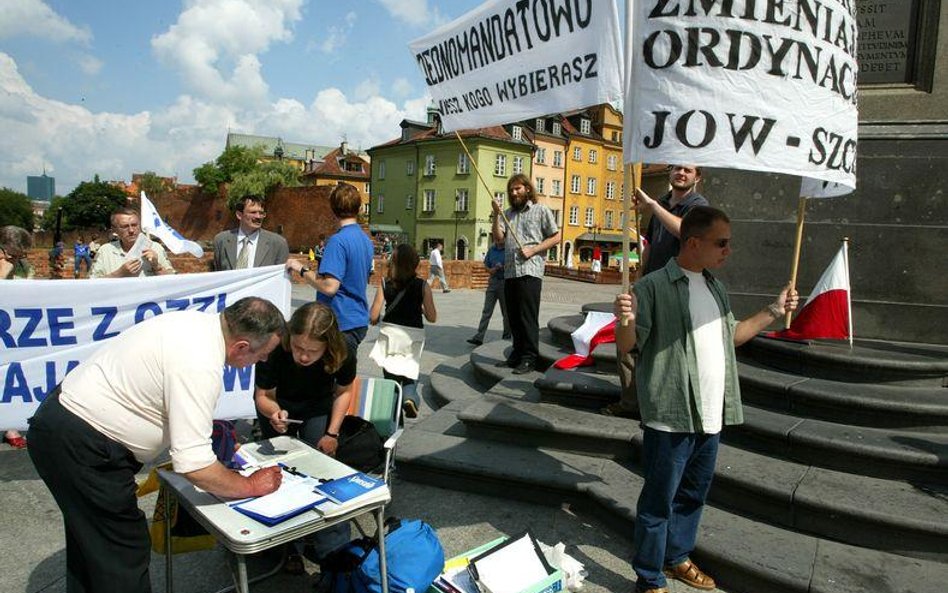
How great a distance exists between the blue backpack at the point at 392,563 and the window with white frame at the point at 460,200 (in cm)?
5161

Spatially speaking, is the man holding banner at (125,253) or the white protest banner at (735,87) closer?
the white protest banner at (735,87)

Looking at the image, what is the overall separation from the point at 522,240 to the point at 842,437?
303 cm

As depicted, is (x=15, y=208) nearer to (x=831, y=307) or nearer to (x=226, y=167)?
(x=226, y=167)

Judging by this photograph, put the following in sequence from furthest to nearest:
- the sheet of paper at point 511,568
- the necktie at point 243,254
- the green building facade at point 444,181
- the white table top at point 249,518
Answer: the green building facade at point 444,181 < the necktie at point 243,254 < the sheet of paper at point 511,568 < the white table top at point 249,518

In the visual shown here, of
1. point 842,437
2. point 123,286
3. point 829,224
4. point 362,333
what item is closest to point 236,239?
point 123,286

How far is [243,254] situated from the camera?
16.7 feet

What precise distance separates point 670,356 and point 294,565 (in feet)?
7.17

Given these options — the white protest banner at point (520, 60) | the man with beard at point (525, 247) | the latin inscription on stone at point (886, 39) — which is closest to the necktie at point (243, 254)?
the white protest banner at point (520, 60)

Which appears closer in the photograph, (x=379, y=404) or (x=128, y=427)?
(x=128, y=427)

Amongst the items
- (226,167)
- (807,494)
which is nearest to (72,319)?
(807,494)

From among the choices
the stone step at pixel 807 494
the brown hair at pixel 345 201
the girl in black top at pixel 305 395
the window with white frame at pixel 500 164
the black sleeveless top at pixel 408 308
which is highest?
the window with white frame at pixel 500 164

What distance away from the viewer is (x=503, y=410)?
4664mm

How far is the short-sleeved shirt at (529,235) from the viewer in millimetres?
5641

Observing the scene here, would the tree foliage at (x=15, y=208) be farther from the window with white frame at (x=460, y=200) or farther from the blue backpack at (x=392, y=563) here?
the blue backpack at (x=392, y=563)
